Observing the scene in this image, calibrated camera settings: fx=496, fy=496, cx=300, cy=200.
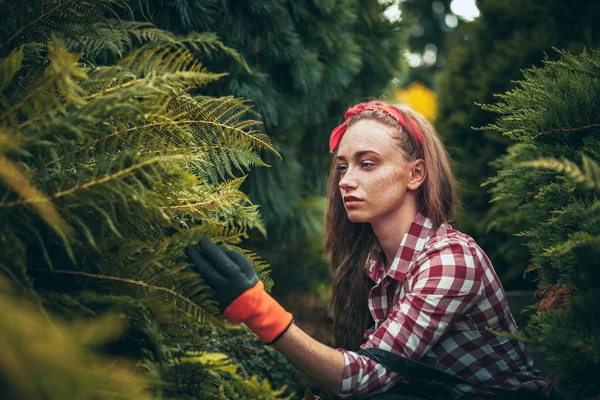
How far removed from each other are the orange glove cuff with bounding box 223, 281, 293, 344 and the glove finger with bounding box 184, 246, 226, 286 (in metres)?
0.08

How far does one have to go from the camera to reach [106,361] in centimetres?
134

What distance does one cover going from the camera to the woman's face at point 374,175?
6.63 ft

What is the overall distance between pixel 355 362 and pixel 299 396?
91 centimetres

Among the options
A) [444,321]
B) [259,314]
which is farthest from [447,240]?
[259,314]

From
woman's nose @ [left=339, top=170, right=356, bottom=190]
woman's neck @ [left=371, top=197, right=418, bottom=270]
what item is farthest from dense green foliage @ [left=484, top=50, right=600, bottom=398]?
woman's nose @ [left=339, top=170, right=356, bottom=190]

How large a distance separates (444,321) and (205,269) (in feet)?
2.80

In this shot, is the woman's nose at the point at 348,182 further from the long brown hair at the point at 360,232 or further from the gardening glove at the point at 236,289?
the gardening glove at the point at 236,289

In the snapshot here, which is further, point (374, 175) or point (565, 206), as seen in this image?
point (374, 175)


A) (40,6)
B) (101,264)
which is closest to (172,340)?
(101,264)

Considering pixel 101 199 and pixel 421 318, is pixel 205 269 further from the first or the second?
pixel 421 318

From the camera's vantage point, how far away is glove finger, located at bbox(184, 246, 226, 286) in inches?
58.0

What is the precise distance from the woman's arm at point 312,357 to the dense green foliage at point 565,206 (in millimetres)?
609

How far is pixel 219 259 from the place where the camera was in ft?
4.87

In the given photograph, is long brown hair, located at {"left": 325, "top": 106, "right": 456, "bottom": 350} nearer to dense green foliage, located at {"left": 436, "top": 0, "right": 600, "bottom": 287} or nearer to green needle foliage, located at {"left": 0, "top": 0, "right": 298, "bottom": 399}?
green needle foliage, located at {"left": 0, "top": 0, "right": 298, "bottom": 399}
